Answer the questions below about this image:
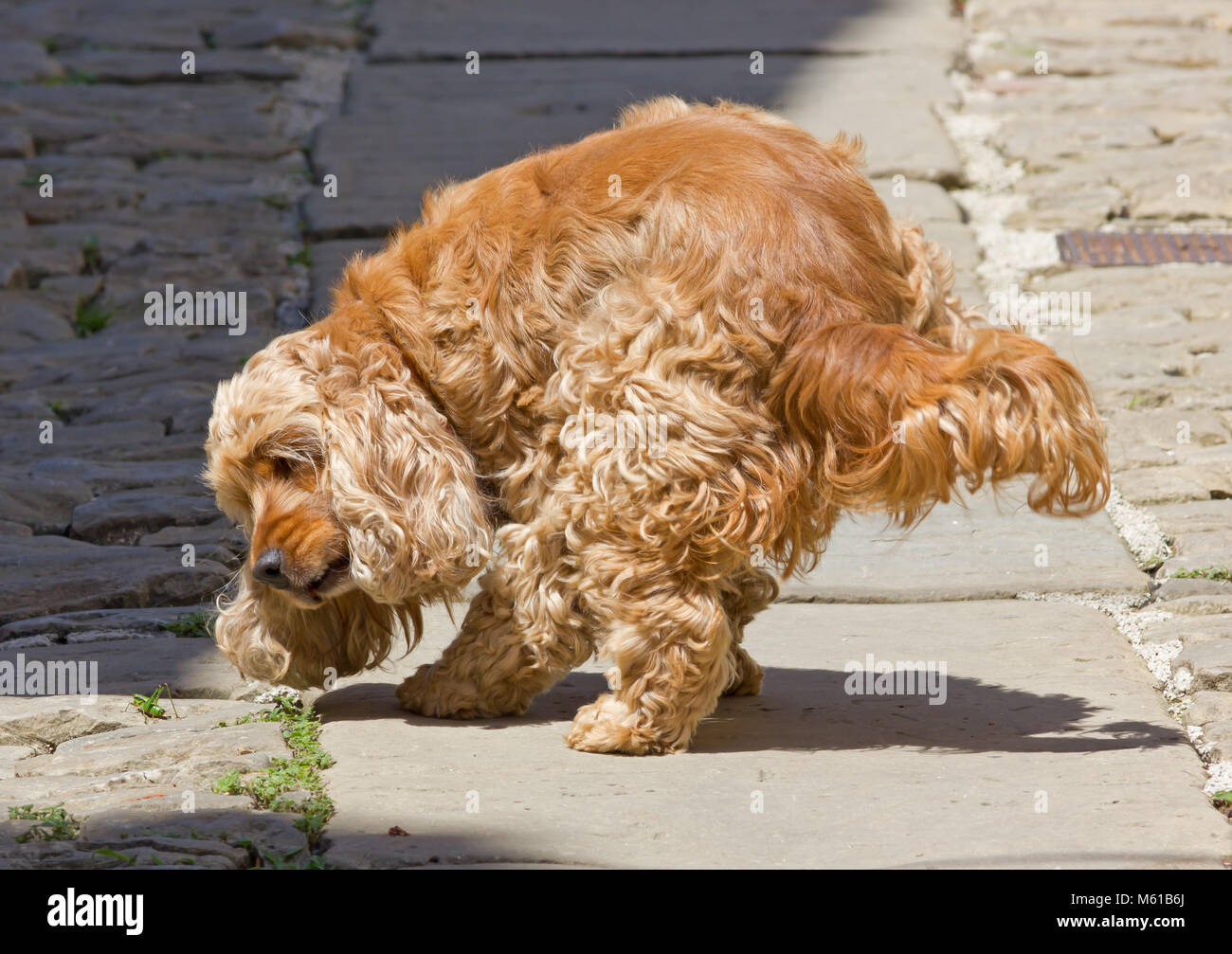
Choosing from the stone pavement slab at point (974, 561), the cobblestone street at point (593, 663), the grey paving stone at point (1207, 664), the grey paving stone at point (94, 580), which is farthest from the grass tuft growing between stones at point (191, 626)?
the grey paving stone at point (1207, 664)

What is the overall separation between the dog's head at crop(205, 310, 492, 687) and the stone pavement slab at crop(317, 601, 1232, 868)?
0.51m

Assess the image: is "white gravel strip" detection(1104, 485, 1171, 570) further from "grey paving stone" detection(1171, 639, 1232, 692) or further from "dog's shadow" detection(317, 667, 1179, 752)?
"dog's shadow" detection(317, 667, 1179, 752)

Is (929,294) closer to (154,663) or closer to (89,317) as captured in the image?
(154,663)

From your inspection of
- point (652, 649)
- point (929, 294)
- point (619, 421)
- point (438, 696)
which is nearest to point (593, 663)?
point (438, 696)

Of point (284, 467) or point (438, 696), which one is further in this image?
point (438, 696)

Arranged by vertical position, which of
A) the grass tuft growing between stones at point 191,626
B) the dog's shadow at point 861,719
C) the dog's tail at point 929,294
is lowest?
the dog's shadow at point 861,719

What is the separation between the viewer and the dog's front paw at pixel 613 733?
4195mm

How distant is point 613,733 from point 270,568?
107 centimetres

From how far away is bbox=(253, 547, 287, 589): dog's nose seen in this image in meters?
4.30

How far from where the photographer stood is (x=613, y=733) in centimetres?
420

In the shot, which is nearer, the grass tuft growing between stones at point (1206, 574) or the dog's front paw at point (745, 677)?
the dog's front paw at point (745, 677)

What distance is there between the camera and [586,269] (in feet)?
13.8

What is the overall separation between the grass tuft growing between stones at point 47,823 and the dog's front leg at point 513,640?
4.03ft

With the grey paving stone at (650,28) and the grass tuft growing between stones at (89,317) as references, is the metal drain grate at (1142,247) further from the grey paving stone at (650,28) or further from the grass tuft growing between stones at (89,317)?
the grass tuft growing between stones at (89,317)
